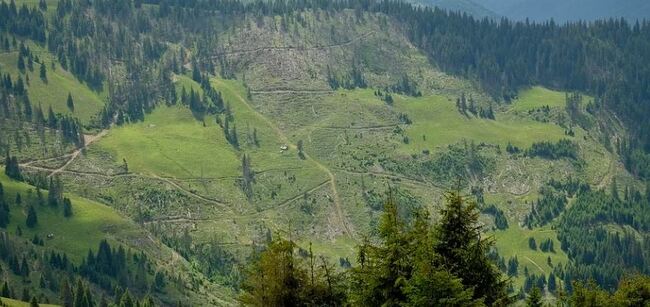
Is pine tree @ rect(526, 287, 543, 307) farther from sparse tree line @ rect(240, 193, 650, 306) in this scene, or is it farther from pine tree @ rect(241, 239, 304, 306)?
pine tree @ rect(241, 239, 304, 306)

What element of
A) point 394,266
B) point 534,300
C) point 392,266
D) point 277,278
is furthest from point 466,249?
point 534,300

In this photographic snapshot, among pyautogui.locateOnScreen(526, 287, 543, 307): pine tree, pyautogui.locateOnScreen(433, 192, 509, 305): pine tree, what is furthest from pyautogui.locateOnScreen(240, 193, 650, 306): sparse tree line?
pyautogui.locateOnScreen(526, 287, 543, 307): pine tree

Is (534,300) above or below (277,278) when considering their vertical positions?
below

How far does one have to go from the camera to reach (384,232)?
48.8 m

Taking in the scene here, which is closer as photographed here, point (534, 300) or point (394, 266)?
point (394, 266)

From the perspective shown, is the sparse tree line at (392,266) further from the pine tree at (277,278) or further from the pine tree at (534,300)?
the pine tree at (534,300)

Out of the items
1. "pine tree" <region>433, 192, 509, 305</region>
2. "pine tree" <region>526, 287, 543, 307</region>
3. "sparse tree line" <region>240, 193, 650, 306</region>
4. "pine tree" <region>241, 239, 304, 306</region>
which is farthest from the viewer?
"pine tree" <region>526, 287, 543, 307</region>

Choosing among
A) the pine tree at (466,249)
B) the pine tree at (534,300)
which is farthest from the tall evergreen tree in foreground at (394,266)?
the pine tree at (534,300)

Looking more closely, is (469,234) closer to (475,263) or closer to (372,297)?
(475,263)

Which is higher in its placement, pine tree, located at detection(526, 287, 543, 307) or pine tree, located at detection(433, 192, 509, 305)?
pine tree, located at detection(433, 192, 509, 305)

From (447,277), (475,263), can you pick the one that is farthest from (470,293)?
(475,263)

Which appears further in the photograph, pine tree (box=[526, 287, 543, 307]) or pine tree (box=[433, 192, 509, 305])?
pine tree (box=[526, 287, 543, 307])

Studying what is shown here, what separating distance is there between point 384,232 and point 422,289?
561cm

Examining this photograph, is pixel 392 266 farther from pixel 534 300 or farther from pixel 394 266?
pixel 534 300
